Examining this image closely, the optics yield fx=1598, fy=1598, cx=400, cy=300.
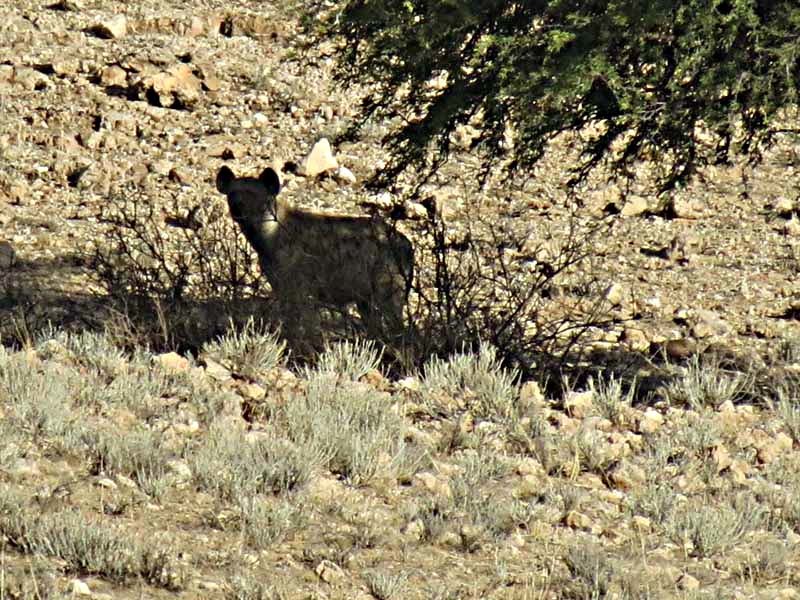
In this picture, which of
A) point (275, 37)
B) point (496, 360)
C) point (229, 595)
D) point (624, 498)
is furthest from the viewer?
point (275, 37)

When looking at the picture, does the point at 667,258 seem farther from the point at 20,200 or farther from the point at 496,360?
the point at 20,200

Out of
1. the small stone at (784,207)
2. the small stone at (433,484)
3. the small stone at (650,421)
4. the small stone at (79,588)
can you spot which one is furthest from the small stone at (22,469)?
the small stone at (784,207)

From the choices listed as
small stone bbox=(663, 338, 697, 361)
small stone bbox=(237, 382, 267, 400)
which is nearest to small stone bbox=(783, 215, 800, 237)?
small stone bbox=(663, 338, 697, 361)

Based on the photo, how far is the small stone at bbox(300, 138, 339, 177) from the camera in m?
17.7

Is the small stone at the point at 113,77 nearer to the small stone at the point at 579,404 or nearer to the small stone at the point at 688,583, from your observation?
the small stone at the point at 579,404

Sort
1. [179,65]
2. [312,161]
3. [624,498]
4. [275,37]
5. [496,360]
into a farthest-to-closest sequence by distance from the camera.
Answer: [275,37]
[179,65]
[312,161]
[496,360]
[624,498]

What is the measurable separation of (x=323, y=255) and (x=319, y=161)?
18.8ft

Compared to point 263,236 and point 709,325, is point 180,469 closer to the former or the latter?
point 263,236

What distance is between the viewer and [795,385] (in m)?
11.4

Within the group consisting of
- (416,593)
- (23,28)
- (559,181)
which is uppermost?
(23,28)

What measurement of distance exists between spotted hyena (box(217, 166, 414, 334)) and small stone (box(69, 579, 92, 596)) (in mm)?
4759

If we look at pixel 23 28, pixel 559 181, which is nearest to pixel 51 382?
pixel 559 181

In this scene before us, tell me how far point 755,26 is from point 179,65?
11.1 m

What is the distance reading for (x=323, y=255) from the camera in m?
12.1
